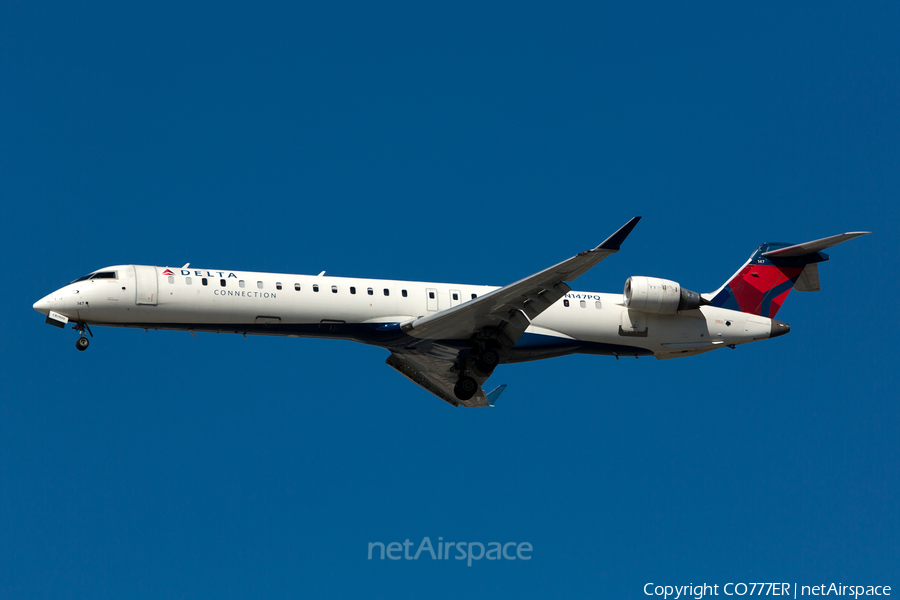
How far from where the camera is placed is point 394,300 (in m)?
24.1

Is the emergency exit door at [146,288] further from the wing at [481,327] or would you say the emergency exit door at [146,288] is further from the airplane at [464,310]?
the wing at [481,327]

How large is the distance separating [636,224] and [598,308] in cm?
592

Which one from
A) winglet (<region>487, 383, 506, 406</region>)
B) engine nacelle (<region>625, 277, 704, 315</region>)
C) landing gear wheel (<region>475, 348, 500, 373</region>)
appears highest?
engine nacelle (<region>625, 277, 704, 315</region>)

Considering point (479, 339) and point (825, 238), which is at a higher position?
point (825, 238)

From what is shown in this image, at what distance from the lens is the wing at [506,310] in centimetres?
2150

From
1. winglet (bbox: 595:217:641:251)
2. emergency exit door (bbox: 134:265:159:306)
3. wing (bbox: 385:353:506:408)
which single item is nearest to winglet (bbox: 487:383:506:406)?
wing (bbox: 385:353:506:408)

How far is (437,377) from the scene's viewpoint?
2750cm

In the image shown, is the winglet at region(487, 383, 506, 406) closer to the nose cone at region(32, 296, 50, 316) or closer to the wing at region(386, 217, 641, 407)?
the wing at region(386, 217, 641, 407)

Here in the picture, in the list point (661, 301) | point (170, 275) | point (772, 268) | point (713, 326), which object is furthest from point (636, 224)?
point (170, 275)

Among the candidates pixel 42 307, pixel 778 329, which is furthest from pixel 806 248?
pixel 42 307

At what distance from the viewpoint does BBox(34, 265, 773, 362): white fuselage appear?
2252 centimetres

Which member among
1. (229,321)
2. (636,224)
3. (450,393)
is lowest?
(450,393)

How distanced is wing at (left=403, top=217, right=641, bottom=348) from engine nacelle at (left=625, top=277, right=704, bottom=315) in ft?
9.97

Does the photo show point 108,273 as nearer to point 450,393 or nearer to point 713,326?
point 450,393
